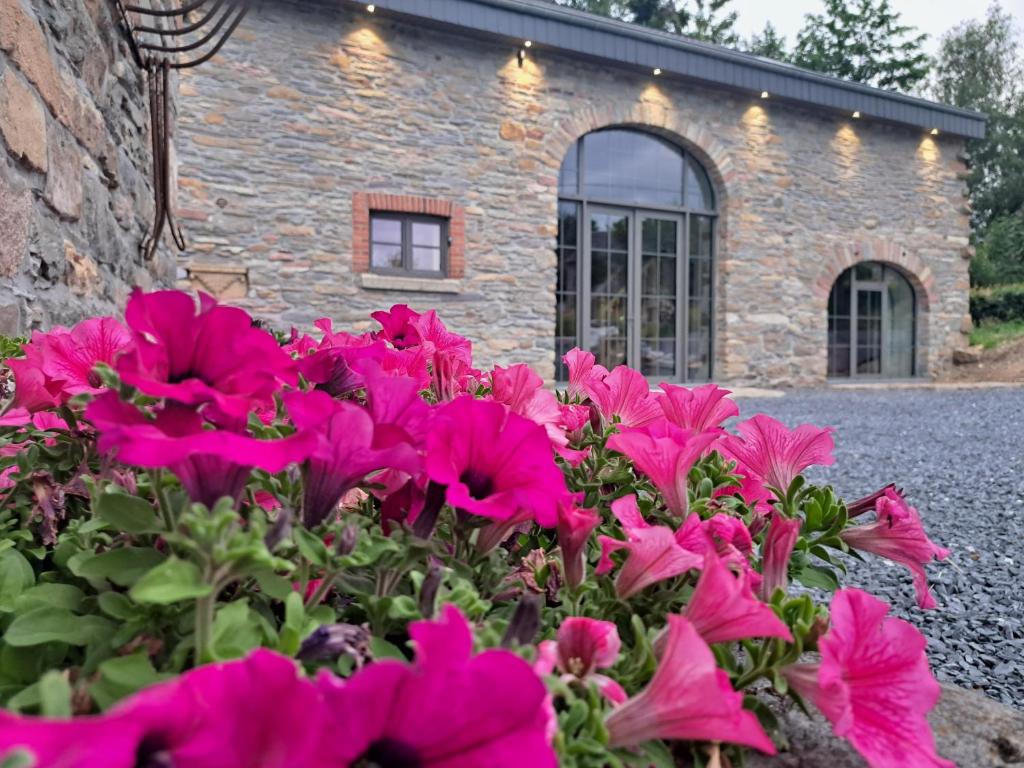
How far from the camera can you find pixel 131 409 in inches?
16.4

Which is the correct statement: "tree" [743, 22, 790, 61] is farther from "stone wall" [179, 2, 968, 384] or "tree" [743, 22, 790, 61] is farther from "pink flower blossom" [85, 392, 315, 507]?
"pink flower blossom" [85, 392, 315, 507]

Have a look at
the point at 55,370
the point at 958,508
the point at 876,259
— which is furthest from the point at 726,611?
the point at 876,259

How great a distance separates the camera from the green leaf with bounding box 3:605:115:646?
470 millimetres

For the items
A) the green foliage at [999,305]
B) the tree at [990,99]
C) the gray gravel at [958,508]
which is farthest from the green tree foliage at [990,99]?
the gray gravel at [958,508]

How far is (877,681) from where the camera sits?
0.50 metres

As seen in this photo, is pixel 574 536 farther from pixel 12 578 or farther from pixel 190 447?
pixel 12 578

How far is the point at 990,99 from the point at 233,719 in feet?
101

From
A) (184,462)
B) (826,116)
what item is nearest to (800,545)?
(184,462)

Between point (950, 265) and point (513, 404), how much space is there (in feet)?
46.2

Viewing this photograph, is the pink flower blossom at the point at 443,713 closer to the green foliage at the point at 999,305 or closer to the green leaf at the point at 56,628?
the green leaf at the point at 56,628

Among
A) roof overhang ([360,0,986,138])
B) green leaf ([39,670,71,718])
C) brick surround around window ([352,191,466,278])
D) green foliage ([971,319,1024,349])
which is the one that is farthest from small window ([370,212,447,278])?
green foliage ([971,319,1024,349])

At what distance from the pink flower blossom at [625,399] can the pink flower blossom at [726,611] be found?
1.40 feet

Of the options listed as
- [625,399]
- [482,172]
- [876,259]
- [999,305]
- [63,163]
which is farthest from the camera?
[999,305]

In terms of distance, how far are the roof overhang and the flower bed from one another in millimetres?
8702
